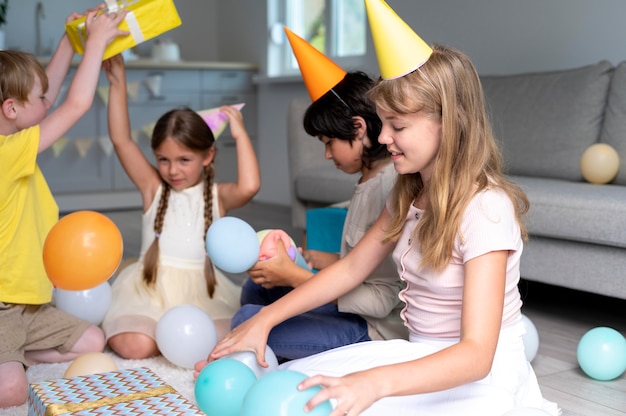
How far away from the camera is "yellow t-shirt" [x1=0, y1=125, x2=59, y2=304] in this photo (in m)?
1.88

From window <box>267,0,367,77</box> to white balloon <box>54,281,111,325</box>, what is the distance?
287 centimetres

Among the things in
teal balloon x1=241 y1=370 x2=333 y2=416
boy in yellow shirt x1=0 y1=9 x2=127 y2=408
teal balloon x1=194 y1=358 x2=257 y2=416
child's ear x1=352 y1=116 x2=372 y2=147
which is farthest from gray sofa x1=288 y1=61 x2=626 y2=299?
teal balloon x1=241 y1=370 x2=333 y2=416

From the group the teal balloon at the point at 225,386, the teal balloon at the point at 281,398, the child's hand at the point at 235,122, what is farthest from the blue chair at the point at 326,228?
the teal balloon at the point at 281,398

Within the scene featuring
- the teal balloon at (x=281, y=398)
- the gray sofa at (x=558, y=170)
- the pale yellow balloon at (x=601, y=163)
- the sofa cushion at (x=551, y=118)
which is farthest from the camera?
the sofa cushion at (x=551, y=118)

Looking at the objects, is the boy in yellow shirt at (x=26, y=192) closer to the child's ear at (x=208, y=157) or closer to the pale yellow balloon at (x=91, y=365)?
the pale yellow balloon at (x=91, y=365)

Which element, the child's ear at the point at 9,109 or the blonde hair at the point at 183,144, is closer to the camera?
the child's ear at the point at 9,109

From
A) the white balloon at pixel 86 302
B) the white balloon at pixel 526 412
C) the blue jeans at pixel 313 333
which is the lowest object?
the white balloon at pixel 86 302

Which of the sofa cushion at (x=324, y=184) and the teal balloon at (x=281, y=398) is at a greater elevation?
the teal balloon at (x=281, y=398)

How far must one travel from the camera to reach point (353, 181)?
3348mm

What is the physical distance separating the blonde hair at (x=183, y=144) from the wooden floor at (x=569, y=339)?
1.01 meters

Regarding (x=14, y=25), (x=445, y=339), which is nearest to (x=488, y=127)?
(x=445, y=339)

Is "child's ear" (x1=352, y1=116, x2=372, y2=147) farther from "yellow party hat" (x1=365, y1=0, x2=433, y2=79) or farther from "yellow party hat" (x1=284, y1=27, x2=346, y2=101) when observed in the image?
"yellow party hat" (x1=365, y1=0, x2=433, y2=79)

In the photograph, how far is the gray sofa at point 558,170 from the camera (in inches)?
97.2

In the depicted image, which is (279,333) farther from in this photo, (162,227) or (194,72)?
(194,72)
